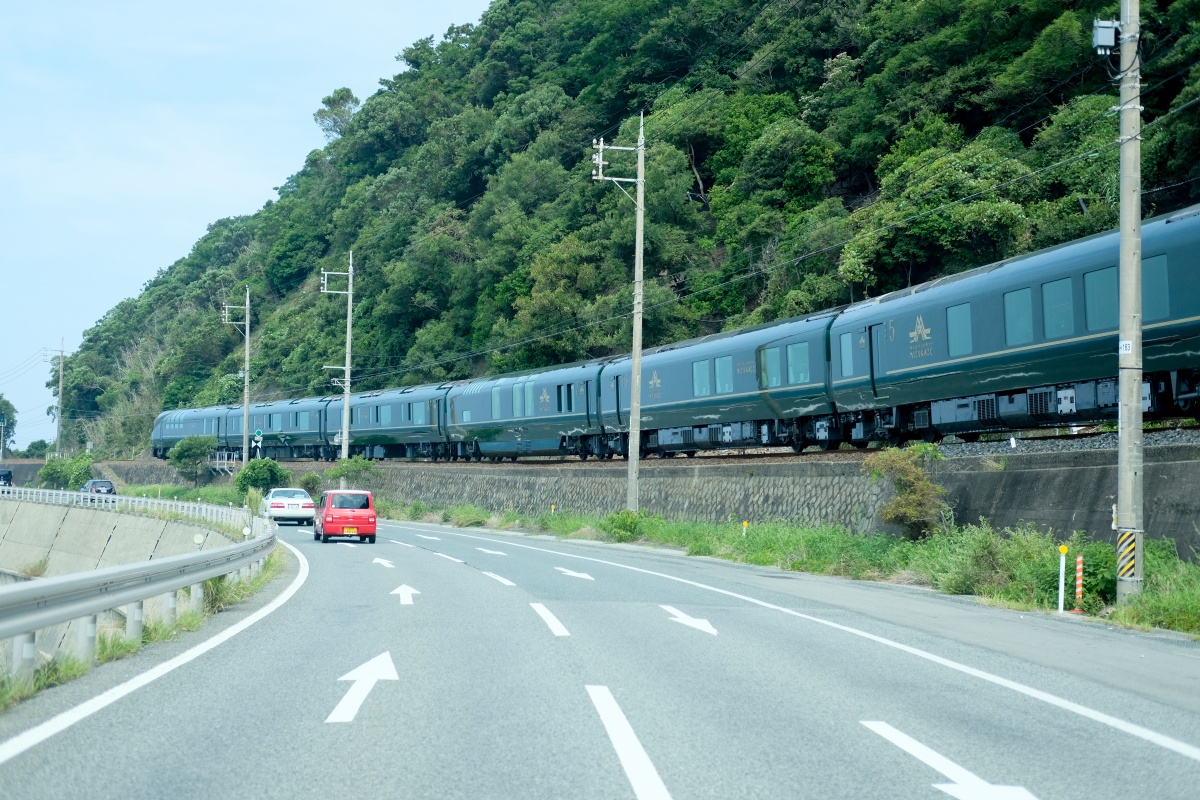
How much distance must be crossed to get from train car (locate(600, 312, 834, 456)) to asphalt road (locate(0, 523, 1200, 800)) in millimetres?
15425

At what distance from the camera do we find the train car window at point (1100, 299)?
1958 cm

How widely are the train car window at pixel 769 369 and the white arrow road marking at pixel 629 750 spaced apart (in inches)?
882

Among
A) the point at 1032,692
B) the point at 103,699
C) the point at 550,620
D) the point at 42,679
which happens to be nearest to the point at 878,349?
the point at 550,620

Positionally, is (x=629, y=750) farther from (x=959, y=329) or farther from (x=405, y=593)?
(x=959, y=329)

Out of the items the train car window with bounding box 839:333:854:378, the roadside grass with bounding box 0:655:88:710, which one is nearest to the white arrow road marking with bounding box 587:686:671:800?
the roadside grass with bounding box 0:655:88:710

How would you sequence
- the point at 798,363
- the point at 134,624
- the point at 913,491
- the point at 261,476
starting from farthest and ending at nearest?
the point at 261,476, the point at 798,363, the point at 913,491, the point at 134,624

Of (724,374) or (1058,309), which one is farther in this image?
(724,374)

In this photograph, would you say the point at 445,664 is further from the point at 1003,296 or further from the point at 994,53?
the point at 994,53

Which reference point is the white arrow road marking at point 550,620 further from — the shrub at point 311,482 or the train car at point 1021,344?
the shrub at point 311,482

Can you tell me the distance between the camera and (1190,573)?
13641mm

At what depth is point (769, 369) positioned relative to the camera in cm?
3009

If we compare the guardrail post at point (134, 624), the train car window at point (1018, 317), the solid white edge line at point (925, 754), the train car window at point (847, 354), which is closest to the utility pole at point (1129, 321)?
the train car window at point (1018, 317)

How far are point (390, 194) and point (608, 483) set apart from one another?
64.1 m

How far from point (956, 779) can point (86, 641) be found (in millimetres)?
6386
